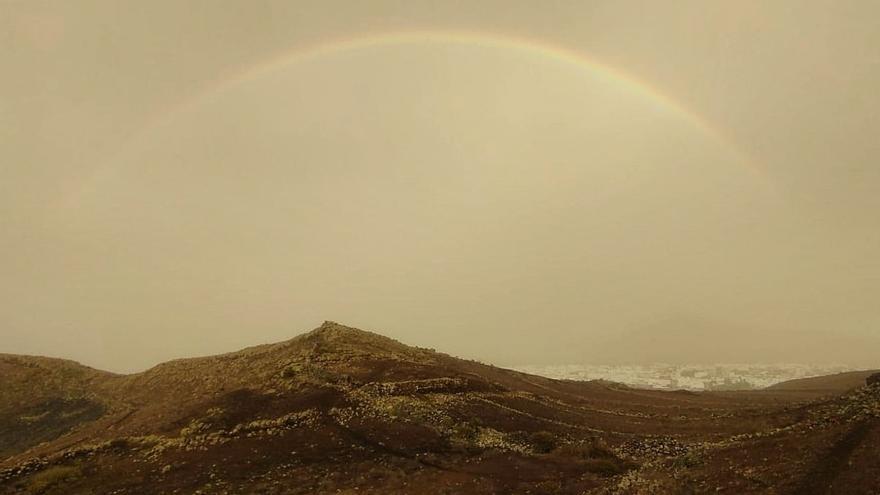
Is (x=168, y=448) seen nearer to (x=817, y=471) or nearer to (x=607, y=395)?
(x=817, y=471)

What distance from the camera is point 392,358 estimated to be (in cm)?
4744

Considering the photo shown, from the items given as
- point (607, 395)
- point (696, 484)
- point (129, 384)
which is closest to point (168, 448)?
point (129, 384)

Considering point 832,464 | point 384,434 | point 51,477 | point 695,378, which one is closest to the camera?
point 832,464

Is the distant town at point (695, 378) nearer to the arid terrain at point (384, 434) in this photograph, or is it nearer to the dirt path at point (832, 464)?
the arid terrain at point (384, 434)

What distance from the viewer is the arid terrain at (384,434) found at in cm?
2366

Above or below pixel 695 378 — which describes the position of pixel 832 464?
above

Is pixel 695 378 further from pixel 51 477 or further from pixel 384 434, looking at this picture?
pixel 51 477

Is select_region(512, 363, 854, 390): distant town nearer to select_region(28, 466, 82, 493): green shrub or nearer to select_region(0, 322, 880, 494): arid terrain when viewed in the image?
select_region(0, 322, 880, 494): arid terrain

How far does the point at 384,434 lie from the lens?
112 ft

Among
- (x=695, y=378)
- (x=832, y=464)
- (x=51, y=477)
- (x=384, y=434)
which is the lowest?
(x=695, y=378)

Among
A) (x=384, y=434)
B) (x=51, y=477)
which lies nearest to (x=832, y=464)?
(x=384, y=434)

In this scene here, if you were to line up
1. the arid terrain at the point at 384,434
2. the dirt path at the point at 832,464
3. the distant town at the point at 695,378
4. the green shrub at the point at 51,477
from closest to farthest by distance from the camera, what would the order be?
the dirt path at the point at 832,464
the arid terrain at the point at 384,434
the green shrub at the point at 51,477
the distant town at the point at 695,378

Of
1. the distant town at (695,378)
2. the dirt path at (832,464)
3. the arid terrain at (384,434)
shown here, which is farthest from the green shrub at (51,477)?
the distant town at (695,378)

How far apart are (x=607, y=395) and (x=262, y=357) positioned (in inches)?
1603
